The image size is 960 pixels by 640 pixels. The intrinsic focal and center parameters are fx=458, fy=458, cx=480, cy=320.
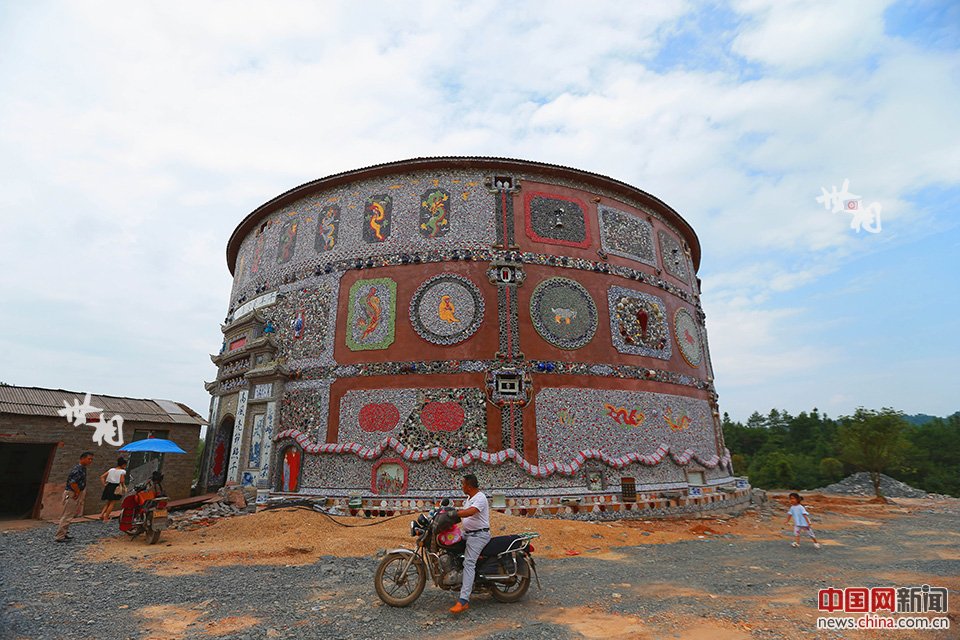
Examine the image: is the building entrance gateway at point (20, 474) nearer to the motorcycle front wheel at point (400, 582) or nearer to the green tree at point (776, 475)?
the motorcycle front wheel at point (400, 582)

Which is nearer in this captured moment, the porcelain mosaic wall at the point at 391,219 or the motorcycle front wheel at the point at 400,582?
the motorcycle front wheel at the point at 400,582

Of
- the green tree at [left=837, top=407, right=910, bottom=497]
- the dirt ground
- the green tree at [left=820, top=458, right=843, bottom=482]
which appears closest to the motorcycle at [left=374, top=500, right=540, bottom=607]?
the dirt ground

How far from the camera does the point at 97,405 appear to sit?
48.0 feet

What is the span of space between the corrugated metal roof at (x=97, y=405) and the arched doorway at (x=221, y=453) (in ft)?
3.29

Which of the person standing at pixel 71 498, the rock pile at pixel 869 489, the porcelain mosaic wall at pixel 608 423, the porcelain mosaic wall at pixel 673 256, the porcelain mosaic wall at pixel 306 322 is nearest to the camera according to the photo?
the person standing at pixel 71 498

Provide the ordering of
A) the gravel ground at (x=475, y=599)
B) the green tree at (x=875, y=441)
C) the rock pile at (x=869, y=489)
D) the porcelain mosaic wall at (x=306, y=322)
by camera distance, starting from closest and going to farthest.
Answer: the gravel ground at (x=475, y=599), the porcelain mosaic wall at (x=306, y=322), the green tree at (x=875, y=441), the rock pile at (x=869, y=489)

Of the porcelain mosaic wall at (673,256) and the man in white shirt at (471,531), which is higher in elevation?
the porcelain mosaic wall at (673,256)

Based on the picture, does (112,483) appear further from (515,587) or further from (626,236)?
(626,236)

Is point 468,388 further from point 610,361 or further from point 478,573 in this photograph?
point 478,573

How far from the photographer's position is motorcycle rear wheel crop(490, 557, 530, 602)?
5598mm

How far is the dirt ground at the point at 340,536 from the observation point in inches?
340

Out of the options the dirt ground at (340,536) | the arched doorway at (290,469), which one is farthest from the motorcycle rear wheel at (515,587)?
the arched doorway at (290,469)

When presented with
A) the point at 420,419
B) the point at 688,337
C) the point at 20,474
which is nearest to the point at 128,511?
the point at 420,419

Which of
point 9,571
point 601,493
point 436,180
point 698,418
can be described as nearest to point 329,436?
point 9,571
